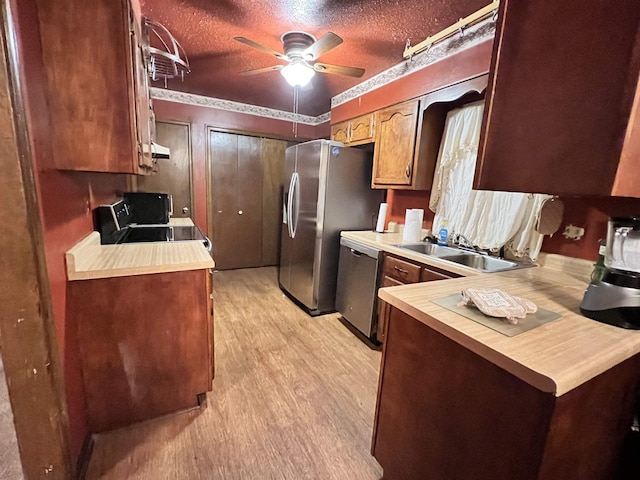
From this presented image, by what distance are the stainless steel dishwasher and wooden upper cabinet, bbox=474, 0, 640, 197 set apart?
1.34 m

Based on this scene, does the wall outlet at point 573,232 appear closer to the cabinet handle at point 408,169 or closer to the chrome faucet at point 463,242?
the chrome faucet at point 463,242

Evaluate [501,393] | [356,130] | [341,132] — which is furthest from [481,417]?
[341,132]

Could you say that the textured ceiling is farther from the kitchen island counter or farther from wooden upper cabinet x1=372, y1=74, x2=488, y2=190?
the kitchen island counter

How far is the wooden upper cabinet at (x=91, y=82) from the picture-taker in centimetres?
115

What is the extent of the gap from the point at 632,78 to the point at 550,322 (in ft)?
2.42

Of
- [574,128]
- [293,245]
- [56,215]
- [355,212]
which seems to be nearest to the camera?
[574,128]

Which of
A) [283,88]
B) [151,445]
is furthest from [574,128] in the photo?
[283,88]

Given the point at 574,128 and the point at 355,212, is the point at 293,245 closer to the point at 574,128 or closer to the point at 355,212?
the point at 355,212

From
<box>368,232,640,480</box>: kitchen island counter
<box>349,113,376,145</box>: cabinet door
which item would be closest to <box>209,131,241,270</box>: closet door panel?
<box>349,113,376,145</box>: cabinet door

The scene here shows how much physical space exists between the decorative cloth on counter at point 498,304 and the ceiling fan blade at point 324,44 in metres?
1.62

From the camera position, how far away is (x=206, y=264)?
5.10 feet

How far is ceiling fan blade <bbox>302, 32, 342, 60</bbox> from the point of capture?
5.75 ft

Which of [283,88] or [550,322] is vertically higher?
[283,88]

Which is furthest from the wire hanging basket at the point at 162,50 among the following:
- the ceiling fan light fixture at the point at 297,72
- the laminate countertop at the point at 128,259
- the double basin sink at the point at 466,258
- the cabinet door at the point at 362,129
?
the double basin sink at the point at 466,258
